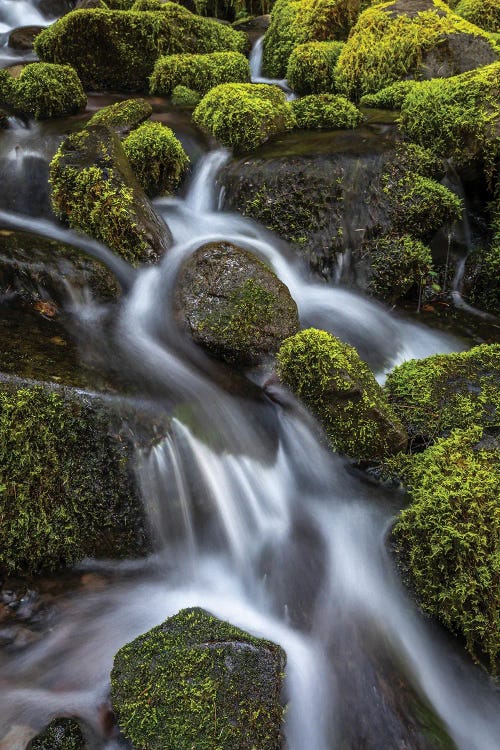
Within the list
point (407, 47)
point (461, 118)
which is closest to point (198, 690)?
point (461, 118)

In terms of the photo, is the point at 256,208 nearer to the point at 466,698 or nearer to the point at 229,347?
the point at 229,347

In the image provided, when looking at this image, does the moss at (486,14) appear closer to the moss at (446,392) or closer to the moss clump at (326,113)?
the moss clump at (326,113)

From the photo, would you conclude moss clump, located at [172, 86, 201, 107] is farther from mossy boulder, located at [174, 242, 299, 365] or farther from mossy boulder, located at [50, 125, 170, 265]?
mossy boulder, located at [174, 242, 299, 365]

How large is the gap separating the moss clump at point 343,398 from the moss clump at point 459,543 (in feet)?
1.49

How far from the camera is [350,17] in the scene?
9289mm

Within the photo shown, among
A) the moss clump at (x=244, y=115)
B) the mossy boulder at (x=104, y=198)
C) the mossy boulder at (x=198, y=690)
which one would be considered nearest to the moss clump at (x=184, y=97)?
the moss clump at (x=244, y=115)

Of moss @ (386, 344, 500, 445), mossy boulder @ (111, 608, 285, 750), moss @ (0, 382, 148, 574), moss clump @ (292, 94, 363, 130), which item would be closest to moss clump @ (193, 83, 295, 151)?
moss clump @ (292, 94, 363, 130)

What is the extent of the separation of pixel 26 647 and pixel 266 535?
1.57 meters

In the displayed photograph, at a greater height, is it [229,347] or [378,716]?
[229,347]

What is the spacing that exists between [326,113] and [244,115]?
1.11m

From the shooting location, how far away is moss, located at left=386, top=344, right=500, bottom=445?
409 cm

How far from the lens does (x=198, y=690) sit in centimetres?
238

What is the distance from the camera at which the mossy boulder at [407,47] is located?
7.45 m

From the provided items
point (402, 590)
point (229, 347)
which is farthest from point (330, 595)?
point (229, 347)
